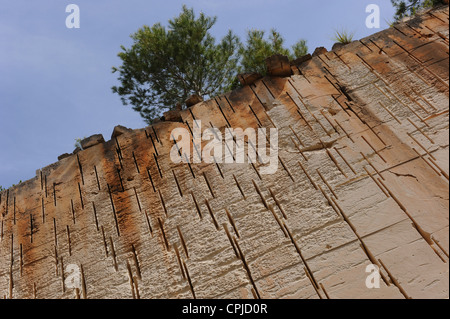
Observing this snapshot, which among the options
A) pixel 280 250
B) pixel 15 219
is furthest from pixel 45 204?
pixel 280 250

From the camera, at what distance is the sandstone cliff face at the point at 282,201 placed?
3.13 metres

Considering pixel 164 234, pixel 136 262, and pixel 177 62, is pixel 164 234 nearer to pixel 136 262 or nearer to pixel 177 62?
pixel 136 262

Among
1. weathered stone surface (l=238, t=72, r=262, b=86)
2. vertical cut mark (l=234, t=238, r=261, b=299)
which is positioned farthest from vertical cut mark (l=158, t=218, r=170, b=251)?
weathered stone surface (l=238, t=72, r=262, b=86)

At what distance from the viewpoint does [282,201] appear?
11.8ft
